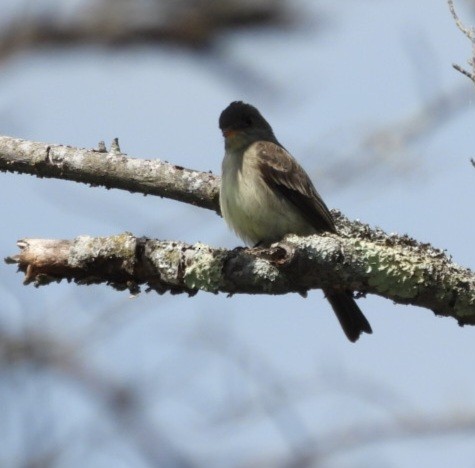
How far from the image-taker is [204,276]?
143 inches

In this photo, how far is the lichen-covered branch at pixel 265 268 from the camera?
3.57m

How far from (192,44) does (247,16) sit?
32 cm

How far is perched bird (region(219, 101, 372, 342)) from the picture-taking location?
497cm

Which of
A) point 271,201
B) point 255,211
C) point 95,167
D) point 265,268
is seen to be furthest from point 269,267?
point 271,201

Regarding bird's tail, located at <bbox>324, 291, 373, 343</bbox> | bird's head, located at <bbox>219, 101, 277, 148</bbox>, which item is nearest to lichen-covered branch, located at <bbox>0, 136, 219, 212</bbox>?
bird's tail, located at <bbox>324, 291, 373, 343</bbox>

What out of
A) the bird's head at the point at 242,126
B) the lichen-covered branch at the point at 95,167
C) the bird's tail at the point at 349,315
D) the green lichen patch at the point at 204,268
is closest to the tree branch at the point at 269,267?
the green lichen patch at the point at 204,268

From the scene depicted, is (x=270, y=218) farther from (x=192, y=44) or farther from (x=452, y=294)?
(x=452, y=294)

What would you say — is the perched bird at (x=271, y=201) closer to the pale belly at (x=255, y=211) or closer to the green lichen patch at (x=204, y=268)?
the pale belly at (x=255, y=211)

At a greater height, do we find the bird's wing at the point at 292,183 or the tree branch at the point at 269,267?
the bird's wing at the point at 292,183

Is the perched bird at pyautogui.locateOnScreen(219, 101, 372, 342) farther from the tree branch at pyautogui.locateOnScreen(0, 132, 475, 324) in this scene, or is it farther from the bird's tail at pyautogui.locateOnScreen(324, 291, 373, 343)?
the tree branch at pyautogui.locateOnScreen(0, 132, 475, 324)

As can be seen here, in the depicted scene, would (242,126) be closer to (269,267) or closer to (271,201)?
(271,201)

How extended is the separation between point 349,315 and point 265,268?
1.57 metres

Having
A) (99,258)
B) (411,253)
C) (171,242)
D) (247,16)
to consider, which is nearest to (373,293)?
(411,253)

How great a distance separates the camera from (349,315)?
5.02 m
